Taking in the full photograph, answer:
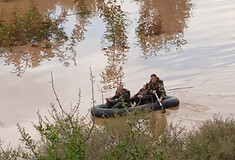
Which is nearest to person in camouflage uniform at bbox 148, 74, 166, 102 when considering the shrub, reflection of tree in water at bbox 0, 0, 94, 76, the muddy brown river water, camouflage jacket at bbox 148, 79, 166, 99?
camouflage jacket at bbox 148, 79, 166, 99

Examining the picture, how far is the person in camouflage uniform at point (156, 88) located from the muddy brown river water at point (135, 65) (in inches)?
22.1

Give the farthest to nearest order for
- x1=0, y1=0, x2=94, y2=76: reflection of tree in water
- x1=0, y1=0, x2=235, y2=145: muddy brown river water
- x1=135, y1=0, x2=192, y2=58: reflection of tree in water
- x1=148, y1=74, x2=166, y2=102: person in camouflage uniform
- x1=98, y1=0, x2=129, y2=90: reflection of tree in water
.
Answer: x1=135, y1=0, x2=192, y2=58: reflection of tree in water < x1=0, y1=0, x2=94, y2=76: reflection of tree in water < x1=98, y1=0, x2=129, y2=90: reflection of tree in water < x1=0, y1=0, x2=235, y2=145: muddy brown river water < x1=148, y1=74, x2=166, y2=102: person in camouflage uniform

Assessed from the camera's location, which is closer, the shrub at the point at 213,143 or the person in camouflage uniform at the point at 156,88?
the shrub at the point at 213,143

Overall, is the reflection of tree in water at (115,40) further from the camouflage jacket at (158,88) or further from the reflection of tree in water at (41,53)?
the camouflage jacket at (158,88)

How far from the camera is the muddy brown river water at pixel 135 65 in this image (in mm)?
14906

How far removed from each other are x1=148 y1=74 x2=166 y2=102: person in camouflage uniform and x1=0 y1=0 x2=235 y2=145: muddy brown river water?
1.84 feet

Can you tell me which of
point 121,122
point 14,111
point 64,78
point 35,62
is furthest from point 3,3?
point 121,122

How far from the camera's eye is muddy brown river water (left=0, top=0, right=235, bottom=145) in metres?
14.9

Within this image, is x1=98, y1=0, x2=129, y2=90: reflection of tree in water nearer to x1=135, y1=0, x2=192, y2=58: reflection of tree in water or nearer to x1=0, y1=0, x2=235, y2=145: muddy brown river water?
x1=0, y1=0, x2=235, y2=145: muddy brown river water

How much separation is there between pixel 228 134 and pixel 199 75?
8616 mm

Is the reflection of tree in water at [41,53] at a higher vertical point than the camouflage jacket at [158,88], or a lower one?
higher

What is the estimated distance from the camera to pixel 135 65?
19.4 m

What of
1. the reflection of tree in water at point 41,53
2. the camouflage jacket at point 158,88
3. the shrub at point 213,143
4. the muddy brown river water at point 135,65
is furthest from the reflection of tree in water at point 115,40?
the shrub at point 213,143

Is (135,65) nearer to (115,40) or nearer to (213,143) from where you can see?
(115,40)
